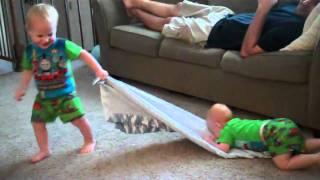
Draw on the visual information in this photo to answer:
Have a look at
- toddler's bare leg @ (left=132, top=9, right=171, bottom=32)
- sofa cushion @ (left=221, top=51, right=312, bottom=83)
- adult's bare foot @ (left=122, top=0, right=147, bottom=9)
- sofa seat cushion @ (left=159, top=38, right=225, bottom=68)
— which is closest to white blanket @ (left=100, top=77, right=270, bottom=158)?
sofa cushion @ (left=221, top=51, right=312, bottom=83)

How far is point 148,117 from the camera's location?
7.39 feet

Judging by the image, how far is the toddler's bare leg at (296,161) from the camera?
6.36 feet

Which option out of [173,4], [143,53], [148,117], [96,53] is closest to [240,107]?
[148,117]

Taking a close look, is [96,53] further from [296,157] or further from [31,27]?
[296,157]

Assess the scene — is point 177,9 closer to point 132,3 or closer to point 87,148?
point 132,3

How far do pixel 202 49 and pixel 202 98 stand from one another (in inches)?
12.7

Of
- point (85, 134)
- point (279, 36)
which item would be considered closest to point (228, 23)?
point (279, 36)

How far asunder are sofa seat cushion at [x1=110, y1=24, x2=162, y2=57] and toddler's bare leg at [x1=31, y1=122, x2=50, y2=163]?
1.12 metres

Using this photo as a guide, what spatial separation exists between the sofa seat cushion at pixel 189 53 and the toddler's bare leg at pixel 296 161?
33.9 inches

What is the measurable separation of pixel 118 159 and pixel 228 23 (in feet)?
3.79

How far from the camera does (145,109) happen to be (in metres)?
2.21

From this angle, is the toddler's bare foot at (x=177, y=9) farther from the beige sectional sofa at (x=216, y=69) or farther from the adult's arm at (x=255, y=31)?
the adult's arm at (x=255, y=31)

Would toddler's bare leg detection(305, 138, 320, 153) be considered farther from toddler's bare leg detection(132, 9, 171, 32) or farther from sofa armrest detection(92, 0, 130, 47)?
sofa armrest detection(92, 0, 130, 47)

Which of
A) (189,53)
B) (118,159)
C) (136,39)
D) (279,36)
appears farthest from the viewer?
(136,39)
